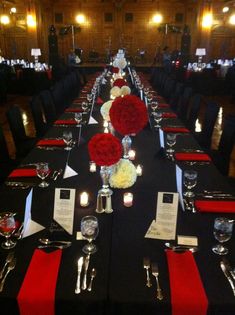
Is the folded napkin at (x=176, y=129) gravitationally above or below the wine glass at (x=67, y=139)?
below

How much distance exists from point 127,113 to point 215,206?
781 mm

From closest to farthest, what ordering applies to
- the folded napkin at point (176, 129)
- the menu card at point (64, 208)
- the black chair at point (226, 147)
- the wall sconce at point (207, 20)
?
the menu card at point (64, 208) → the black chair at point (226, 147) → the folded napkin at point (176, 129) → the wall sconce at point (207, 20)

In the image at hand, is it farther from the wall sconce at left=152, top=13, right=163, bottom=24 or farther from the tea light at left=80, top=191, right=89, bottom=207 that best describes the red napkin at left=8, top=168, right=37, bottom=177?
the wall sconce at left=152, top=13, right=163, bottom=24

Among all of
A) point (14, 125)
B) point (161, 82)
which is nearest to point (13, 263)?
point (14, 125)

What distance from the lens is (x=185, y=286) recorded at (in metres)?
1.30

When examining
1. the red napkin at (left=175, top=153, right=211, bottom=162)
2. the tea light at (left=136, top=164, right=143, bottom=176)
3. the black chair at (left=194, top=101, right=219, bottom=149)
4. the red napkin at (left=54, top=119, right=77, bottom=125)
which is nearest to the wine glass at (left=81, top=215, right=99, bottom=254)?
the tea light at (left=136, top=164, right=143, bottom=176)

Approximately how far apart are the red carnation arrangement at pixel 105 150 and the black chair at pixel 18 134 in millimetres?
2128

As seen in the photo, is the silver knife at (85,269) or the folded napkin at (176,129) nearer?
the silver knife at (85,269)

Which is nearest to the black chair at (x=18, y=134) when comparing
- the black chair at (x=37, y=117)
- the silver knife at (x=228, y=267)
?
the black chair at (x=37, y=117)

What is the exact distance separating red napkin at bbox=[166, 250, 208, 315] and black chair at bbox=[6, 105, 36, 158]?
103 inches

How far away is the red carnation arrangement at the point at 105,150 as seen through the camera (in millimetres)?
1708

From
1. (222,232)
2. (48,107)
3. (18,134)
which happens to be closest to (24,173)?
(222,232)

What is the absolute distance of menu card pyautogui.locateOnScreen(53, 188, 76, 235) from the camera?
64.4 inches

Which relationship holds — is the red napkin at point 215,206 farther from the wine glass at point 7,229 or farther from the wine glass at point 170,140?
the wine glass at point 7,229
